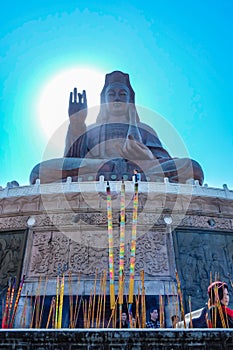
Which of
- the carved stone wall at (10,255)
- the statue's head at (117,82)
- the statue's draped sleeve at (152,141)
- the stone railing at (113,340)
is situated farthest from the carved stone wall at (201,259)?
the statue's head at (117,82)

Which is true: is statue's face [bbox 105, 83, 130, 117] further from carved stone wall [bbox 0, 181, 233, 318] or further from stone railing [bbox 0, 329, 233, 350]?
stone railing [bbox 0, 329, 233, 350]

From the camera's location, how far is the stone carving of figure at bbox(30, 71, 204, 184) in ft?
26.0

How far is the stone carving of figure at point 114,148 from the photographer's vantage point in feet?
26.0

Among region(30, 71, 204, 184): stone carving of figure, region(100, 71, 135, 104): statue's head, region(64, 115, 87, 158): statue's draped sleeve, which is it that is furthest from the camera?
region(100, 71, 135, 104): statue's head

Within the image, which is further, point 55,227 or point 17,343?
point 55,227

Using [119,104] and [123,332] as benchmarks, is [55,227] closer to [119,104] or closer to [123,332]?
[123,332]

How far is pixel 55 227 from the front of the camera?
562 centimetres

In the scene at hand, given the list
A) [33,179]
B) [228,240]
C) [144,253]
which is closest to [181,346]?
[144,253]

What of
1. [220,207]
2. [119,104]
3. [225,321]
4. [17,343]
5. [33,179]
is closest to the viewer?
[17,343]

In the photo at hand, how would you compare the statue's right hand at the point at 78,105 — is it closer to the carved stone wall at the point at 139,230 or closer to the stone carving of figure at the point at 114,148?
the stone carving of figure at the point at 114,148

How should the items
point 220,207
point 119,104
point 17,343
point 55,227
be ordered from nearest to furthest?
point 17,343, point 55,227, point 220,207, point 119,104

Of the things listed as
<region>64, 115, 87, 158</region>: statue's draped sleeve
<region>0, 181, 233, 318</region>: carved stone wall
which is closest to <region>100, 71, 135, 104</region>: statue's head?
<region>64, 115, 87, 158</region>: statue's draped sleeve

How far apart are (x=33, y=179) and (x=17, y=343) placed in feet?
22.7

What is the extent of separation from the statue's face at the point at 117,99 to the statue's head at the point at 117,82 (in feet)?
0.45
